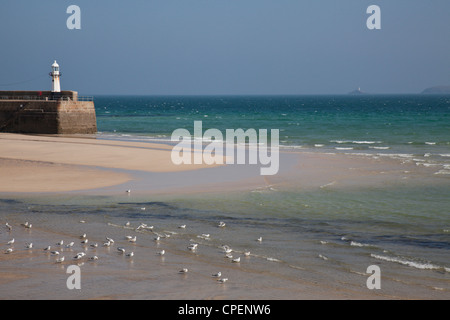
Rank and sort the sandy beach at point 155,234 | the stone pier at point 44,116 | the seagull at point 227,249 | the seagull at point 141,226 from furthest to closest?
1. the stone pier at point 44,116
2. the seagull at point 141,226
3. the seagull at point 227,249
4. the sandy beach at point 155,234

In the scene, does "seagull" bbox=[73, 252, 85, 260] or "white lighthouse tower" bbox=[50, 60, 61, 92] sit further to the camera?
"white lighthouse tower" bbox=[50, 60, 61, 92]

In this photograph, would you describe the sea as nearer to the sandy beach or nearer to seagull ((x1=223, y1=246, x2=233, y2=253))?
the sandy beach

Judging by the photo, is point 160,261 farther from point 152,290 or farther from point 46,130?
point 46,130

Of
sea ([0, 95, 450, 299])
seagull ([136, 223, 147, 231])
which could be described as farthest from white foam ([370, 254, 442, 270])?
seagull ([136, 223, 147, 231])

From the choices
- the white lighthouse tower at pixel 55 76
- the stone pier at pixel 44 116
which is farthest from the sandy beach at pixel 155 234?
the white lighthouse tower at pixel 55 76

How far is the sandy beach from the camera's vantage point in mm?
9664

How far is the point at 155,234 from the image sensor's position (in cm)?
1355

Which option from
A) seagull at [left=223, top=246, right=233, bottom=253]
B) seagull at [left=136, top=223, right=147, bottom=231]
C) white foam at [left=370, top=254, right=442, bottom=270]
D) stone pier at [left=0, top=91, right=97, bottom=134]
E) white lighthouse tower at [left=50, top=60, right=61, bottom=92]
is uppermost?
white lighthouse tower at [left=50, top=60, right=61, bottom=92]

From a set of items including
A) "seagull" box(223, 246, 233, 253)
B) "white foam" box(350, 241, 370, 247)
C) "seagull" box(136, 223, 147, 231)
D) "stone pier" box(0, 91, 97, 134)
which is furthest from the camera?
"stone pier" box(0, 91, 97, 134)

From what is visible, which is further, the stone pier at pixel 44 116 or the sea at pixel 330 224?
the stone pier at pixel 44 116

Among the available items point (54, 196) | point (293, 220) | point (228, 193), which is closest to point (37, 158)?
point (54, 196)

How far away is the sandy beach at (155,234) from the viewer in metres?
9.66

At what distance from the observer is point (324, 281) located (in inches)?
402

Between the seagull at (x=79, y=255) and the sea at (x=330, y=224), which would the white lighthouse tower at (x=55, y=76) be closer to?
the sea at (x=330, y=224)
